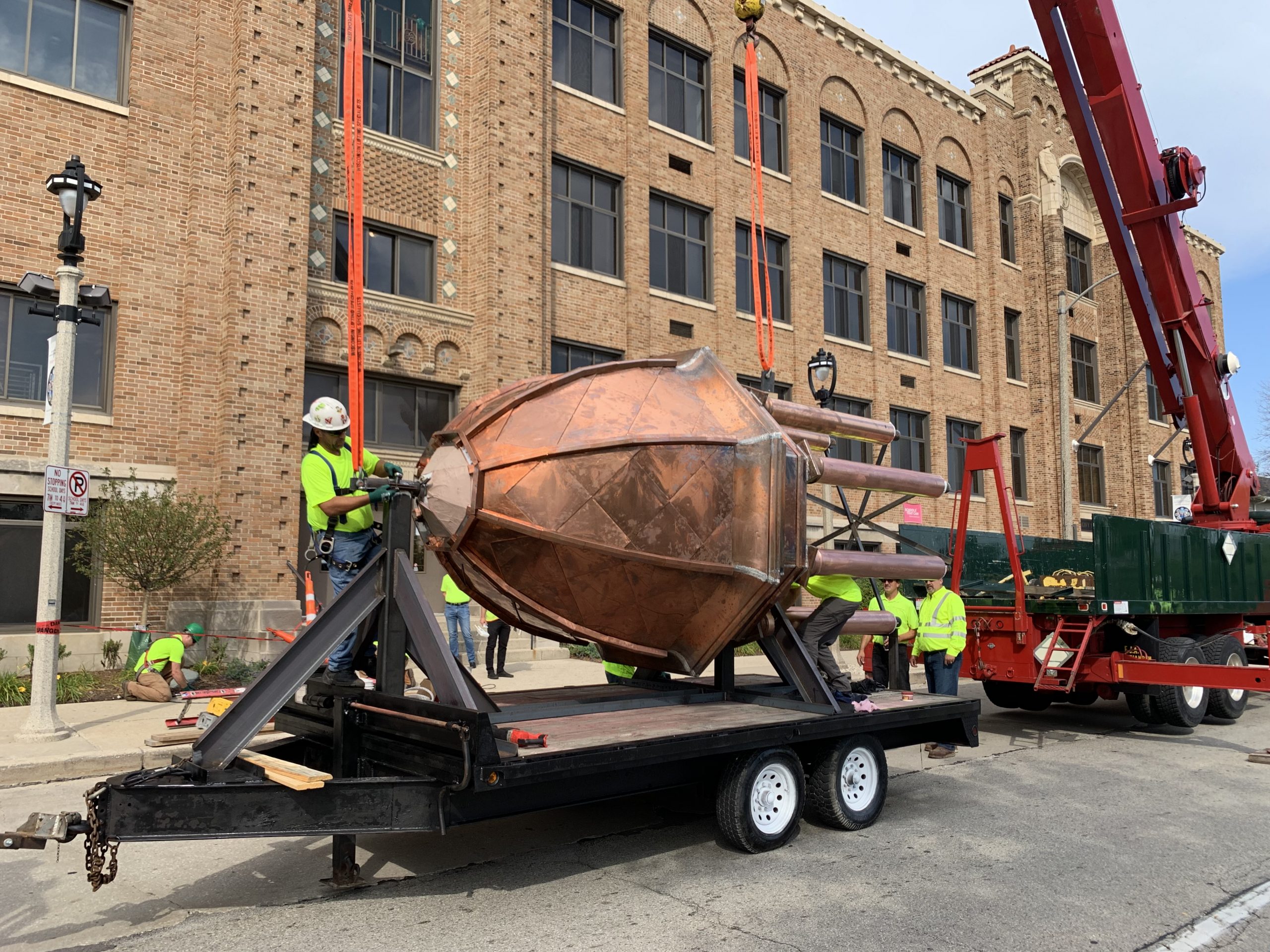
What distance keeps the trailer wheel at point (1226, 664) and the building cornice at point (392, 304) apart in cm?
1253

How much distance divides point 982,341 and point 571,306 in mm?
15993

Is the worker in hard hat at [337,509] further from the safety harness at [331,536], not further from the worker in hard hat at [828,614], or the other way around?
the worker in hard hat at [828,614]

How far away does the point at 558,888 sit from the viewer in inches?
207

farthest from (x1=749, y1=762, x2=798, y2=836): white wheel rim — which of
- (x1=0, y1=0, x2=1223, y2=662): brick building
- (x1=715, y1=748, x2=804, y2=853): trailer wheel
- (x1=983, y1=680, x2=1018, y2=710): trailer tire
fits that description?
(x1=0, y1=0, x2=1223, y2=662): brick building

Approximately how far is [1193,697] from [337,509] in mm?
10055

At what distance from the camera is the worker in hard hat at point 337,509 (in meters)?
5.75

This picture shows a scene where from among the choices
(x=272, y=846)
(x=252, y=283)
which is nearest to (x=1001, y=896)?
(x=272, y=846)

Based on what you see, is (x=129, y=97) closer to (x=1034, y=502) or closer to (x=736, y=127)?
(x=736, y=127)

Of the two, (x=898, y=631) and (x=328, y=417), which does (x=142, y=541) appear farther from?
(x=898, y=631)

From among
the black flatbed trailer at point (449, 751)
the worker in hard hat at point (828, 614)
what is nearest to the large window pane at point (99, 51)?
the black flatbed trailer at point (449, 751)

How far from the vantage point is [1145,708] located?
1093cm

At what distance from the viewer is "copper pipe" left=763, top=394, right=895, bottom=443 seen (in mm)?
7199

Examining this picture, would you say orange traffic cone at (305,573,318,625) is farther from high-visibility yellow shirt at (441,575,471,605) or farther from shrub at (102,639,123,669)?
shrub at (102,639,123,669)

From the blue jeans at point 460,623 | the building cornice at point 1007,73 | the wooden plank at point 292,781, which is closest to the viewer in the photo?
the wooden plank at point 292,781
